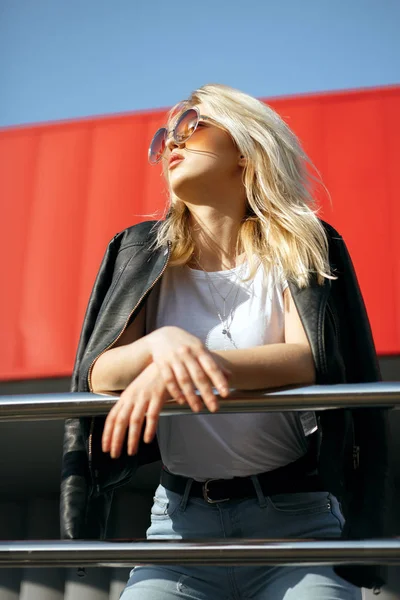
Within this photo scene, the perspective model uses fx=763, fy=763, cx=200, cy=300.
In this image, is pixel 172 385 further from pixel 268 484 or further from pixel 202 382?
pixel 268 484

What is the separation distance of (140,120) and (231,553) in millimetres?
4278

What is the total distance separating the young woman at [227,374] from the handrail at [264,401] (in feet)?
0.08

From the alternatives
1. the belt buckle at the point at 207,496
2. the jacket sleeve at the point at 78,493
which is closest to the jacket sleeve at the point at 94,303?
the jacket sleeve at the point at 78,493

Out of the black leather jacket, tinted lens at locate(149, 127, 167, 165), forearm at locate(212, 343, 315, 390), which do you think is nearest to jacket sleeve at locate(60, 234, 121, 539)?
the black leather jacket

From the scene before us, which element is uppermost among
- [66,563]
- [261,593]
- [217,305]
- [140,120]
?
[140,120]

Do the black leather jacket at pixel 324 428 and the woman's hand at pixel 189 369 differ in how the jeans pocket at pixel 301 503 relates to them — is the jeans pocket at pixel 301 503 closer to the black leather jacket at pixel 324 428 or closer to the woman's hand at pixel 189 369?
the black leather jacket at pixel 324 428

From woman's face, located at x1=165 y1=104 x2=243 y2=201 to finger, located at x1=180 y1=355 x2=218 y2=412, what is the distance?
2.13ft

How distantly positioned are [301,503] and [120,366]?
48cm

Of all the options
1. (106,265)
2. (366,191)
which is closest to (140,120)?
(366,191)

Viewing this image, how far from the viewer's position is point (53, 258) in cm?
503

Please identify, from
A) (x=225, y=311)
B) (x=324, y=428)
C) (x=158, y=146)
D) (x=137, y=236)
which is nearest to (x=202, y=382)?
(x=324, y=428)

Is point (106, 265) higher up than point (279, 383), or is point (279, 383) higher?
point (106, 265)

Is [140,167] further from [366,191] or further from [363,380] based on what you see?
[363,380]

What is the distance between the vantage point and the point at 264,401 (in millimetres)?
1324
